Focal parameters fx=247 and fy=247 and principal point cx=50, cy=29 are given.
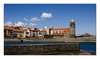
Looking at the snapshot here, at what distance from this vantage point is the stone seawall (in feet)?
33.8

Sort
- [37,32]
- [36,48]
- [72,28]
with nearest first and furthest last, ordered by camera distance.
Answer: [72,28]
[36,48]
[37,32]

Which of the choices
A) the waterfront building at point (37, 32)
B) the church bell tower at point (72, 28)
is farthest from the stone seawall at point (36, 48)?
the church bell tower at point (72, 28)

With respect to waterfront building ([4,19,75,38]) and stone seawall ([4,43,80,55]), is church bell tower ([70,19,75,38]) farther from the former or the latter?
stone seawall ([4,43,80,55])

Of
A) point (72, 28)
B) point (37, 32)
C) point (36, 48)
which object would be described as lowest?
point (36, 48)

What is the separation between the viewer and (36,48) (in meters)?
11.2

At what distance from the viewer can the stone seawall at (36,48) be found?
1031cm

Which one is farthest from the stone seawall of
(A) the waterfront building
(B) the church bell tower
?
(B) the church bell tower

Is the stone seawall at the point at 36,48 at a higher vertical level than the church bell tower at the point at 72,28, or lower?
lower

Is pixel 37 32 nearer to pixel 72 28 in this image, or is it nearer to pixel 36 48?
pixel 36 48

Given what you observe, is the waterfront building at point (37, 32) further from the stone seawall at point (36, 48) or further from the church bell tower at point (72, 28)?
the stone seawall at point (36, 48)

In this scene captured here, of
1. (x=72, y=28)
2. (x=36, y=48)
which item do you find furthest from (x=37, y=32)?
(x=72, y=28)

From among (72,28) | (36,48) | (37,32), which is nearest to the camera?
(72,28)

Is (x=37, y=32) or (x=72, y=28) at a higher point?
(x=72, y=28)

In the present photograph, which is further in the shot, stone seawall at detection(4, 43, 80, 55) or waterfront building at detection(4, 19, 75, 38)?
waterfront building at detection(4, 19, 75, 38)
